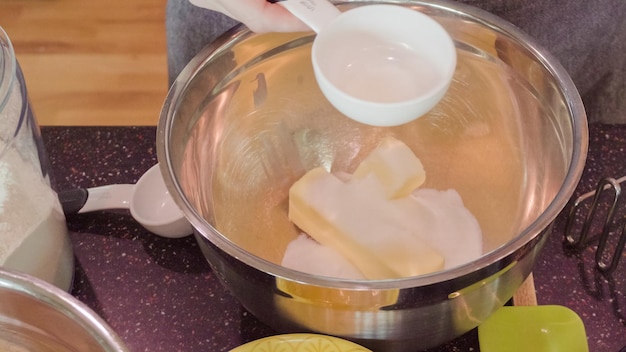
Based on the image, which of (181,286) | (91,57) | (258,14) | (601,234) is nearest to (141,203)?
(181,286)

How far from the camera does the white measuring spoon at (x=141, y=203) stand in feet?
2.18

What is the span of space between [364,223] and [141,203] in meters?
0.23

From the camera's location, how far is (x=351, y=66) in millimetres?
673

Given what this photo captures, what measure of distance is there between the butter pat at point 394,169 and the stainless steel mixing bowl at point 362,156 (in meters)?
0.05

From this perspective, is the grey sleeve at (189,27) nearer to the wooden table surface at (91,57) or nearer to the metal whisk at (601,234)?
the metal whisk at (601,234)

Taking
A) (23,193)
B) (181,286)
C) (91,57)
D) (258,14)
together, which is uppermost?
(258,14)

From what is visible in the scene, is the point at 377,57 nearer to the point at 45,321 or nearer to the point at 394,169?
the point at 394,169

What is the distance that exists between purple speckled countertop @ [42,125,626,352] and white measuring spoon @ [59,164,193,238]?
1 cm

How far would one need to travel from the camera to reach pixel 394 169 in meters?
0.67

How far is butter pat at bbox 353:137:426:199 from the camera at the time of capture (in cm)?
67

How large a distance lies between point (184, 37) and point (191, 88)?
0.29 metres

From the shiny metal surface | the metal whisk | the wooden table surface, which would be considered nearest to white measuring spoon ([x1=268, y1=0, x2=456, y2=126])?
the metal whisk

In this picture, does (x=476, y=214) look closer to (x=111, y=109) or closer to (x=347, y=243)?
(x=347, y=243)

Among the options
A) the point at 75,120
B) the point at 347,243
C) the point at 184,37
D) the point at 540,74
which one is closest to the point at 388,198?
the point at 347,243
